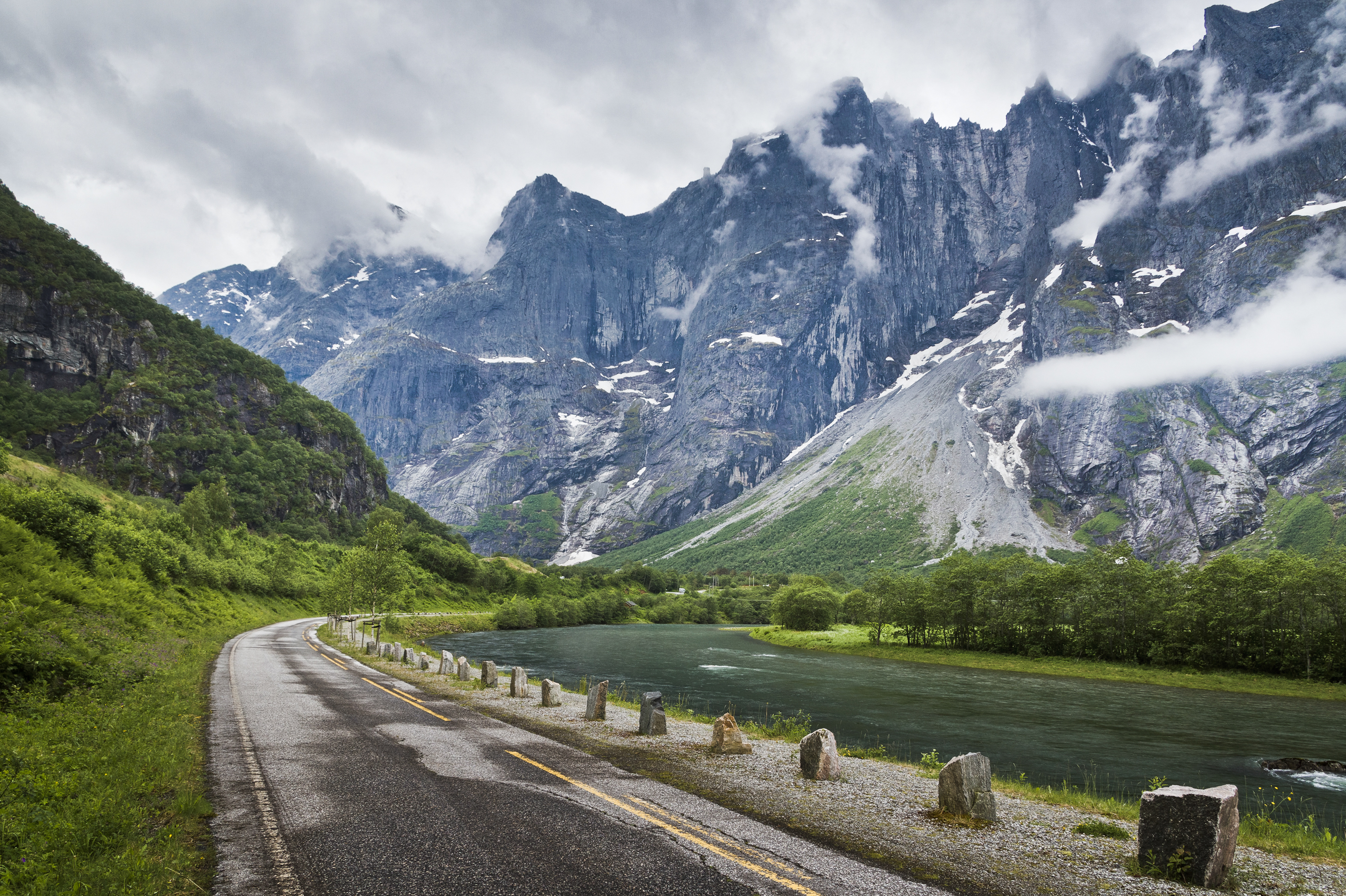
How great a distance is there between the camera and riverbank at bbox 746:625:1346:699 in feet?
176

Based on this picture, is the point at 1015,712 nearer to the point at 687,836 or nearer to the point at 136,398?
the point at 687,836

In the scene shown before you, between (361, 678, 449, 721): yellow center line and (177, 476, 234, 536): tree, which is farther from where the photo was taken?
(177, 476, 234, 536): tree

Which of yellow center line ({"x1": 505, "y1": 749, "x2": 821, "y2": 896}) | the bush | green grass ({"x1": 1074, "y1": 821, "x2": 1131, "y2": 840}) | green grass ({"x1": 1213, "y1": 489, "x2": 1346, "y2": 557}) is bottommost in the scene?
the bush

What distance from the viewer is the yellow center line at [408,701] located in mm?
19697

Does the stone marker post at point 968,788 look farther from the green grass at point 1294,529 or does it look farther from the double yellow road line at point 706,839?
the green grass at point 1294,529

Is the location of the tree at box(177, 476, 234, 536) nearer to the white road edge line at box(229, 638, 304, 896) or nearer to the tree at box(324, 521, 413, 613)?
the tree at box(324, 521, 413, 613)

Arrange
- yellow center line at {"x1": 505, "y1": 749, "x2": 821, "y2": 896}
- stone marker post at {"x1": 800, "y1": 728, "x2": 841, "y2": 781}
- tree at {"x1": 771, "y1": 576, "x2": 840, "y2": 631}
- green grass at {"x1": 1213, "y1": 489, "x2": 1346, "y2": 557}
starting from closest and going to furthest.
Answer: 1. yellow center line at {"x1": 505, "y1": 749, "x2": 821, "y2": 896}
2. stone marker post at {"x1": 800, "y1": 728, "x2": 841, "y2": 781}
3. tree at {"x1": 771, "y1": 576, "x2": 840, "y2": 631}
4. green grass at {"x1": 1213, "y1": 489, "x2": 1346, "y2": 557}

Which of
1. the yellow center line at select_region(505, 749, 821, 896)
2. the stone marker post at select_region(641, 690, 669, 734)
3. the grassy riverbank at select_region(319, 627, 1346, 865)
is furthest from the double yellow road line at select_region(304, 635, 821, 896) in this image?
the stone marker post at select_region(641, 690, 669, 734)

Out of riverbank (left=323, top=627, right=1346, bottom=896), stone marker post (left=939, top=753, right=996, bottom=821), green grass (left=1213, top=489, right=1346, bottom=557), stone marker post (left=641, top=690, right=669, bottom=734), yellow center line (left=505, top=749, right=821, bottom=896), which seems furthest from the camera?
green grass (left=1213, top=489, right=1346, bottom=557)

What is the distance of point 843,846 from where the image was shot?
9.50 metres

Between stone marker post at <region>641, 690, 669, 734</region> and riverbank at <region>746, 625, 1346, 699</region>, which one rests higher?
stone marker post at <region>641, 690, 669, 734</region>

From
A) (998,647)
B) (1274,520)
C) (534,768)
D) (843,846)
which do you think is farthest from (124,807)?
(1274,520)

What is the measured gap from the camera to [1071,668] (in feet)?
219

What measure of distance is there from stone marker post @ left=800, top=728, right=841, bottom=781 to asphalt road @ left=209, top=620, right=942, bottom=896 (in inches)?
147
